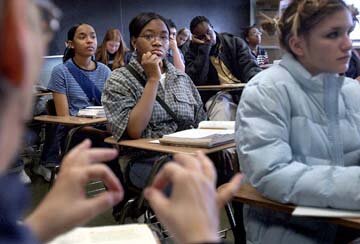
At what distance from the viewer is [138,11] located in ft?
24.1

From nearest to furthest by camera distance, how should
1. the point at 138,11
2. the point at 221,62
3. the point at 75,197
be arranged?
the point at 75,197 < the point at 221,62 < the point at 138,11

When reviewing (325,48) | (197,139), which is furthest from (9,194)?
(197,139)

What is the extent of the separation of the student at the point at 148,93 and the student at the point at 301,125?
849 millimetres

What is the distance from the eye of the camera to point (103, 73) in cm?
382

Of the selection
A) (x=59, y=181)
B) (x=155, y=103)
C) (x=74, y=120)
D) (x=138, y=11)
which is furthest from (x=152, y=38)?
(x=138, y=11)

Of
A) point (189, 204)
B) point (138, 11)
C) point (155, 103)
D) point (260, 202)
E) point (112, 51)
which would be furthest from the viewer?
point (138, 11)

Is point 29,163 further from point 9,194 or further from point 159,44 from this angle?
point 9,194

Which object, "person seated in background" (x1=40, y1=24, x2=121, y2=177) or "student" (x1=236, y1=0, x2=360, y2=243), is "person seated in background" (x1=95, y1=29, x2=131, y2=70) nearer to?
"person seated in background" (x1=40, y1=24, x2=121, y2=177)

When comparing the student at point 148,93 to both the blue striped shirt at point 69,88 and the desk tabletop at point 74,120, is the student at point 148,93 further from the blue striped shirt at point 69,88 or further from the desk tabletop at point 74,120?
the blue striped shirt at point 69,88

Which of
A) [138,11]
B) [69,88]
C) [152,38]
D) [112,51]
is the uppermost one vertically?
[138,11]

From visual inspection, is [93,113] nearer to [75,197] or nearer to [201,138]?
[201,138]

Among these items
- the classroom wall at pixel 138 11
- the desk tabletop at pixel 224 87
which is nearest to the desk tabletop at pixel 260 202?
the desk tabletop at pixel 224 87

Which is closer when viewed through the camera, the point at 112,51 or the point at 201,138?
the point at 201,138

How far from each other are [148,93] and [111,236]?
1.22m
